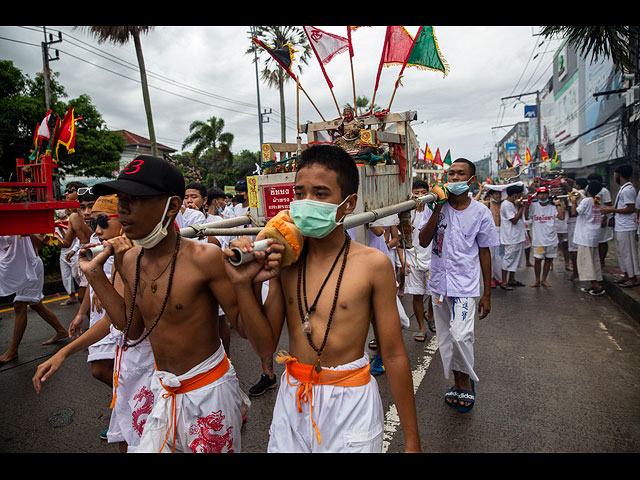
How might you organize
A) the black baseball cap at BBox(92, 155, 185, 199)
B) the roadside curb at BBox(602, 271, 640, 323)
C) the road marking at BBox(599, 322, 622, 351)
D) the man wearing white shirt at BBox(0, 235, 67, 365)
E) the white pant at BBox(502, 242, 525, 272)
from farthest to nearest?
the white pant at BBox(502, 242, 525, 272)
the roadside curb at BBox(602, 271, 640, 323)
the road marking at BBox(599, 322, 622, 351)
the man wearing white shirt at BBox(0, 235, 67, 365)
the black baseball cap at BBox(92, 155, 185, 199)

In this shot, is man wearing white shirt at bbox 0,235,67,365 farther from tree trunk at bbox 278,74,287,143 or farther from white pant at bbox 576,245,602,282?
tree trunk at bbox 278,74,287,143

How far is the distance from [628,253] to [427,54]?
635 cm

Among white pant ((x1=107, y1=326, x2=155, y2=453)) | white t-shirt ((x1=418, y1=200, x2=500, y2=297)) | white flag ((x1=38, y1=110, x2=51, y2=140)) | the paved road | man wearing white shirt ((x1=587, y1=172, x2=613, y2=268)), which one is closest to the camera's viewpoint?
white pant ((x1=107, y1=326, x2=155, y2=453))

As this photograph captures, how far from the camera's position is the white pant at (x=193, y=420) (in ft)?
6.81

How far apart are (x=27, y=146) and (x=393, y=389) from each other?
842 inches

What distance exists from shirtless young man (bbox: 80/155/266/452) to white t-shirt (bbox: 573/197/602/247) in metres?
8.34

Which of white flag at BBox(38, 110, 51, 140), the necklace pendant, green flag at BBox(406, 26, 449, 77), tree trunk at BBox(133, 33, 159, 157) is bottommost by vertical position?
the necklace pendant

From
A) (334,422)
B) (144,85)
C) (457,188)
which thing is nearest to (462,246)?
(457,188)

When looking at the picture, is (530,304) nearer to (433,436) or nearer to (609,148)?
(433,436)

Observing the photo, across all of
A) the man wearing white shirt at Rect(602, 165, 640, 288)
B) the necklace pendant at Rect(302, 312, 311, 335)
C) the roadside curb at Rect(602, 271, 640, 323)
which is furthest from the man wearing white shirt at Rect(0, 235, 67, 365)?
the man wearing white shirt at Rect(602, 165, 640, 288)

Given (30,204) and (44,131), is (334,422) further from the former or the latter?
(44,131)

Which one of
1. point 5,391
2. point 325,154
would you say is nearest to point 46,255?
point 5,391

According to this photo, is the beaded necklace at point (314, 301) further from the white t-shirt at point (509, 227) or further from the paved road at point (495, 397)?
the white t-shirt at point (509, 227)

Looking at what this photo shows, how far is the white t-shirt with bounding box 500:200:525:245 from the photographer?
902 cm
